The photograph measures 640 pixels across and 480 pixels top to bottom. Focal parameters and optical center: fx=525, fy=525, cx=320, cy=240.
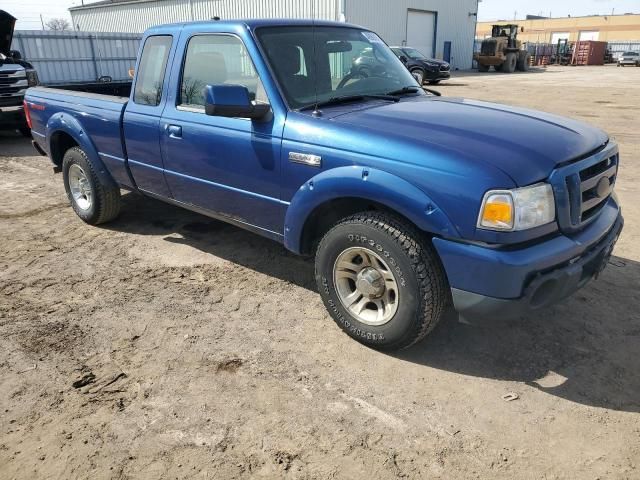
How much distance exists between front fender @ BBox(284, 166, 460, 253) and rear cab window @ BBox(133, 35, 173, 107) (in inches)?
68.2

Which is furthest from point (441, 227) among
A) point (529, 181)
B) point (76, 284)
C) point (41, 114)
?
point (41, 114)

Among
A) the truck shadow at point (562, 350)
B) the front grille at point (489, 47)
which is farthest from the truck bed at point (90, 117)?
the front grille at point (489, 47)

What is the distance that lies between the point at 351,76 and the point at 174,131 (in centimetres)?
139

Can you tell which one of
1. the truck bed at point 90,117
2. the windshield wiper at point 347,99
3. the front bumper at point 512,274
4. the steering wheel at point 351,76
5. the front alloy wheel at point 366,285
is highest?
the steering wheel at point 351,76

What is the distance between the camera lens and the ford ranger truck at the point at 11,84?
996 centimetres

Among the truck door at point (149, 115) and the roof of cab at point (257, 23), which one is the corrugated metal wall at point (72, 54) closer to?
the truck door at point (149, 115)

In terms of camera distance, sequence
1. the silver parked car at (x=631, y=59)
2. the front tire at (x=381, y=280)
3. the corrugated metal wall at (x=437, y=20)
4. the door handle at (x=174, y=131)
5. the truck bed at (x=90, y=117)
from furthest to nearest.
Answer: the silver parked car at (x=631, y=59) → the corrugated metal wall at (x=437, y=20) → the truck bed at (x=90, y=117) → the door handle at (x=174, y=131) → the front tire at (x=381, y=280)

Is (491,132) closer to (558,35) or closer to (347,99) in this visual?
(347,99)

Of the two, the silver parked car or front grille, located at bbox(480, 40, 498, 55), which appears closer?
front grille, located at bbox(480, 40, 498, 55)

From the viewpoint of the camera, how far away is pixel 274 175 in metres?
3.43

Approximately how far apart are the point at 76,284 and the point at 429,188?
2.96m

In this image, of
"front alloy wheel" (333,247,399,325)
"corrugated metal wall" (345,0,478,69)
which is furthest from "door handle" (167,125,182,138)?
"corrugated metal wall" (345,0,478,69)

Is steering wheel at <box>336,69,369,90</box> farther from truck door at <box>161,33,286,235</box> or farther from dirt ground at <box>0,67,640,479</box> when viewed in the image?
dirt ground at <box>0,67,640,479</box>

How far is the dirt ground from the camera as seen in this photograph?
2396 mm
